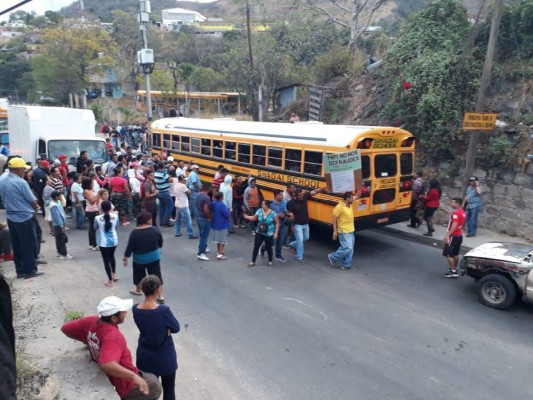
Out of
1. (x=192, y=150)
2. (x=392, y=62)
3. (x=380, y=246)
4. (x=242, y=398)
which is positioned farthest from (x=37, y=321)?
(x=392, y=62)

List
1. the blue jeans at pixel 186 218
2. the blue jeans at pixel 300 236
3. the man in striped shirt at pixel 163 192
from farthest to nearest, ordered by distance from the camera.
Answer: the man in striped shirt at pixel 163 192
the blue jeans at pixel 186 218
the blue jeans at pixel 300 236

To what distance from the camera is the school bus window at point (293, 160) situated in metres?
10.4

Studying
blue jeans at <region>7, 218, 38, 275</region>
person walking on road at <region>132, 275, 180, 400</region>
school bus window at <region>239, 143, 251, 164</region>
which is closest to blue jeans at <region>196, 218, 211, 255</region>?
blue jeans at <region>7, 218, 38, 275</region>

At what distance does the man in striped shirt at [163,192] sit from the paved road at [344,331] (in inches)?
95.7

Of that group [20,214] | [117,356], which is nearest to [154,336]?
[117,356]

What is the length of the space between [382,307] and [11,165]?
21.2 feet

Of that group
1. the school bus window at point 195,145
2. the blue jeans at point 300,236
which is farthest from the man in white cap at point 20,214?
the school bus window at point 195,145

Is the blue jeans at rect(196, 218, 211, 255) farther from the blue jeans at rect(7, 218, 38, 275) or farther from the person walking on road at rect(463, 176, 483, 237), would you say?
the person walking on road at rect(463, 176, 483, 237)

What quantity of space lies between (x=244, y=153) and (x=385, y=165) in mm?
4043

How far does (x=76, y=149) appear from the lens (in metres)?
14.0

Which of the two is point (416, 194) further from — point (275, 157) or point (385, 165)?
point (275, 157)

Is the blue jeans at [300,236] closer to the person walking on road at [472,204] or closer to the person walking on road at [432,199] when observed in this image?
the person walking on road at [432,199]

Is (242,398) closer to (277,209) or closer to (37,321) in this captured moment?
(37,321)

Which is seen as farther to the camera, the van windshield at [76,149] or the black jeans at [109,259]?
the van windshield at [76,149]
